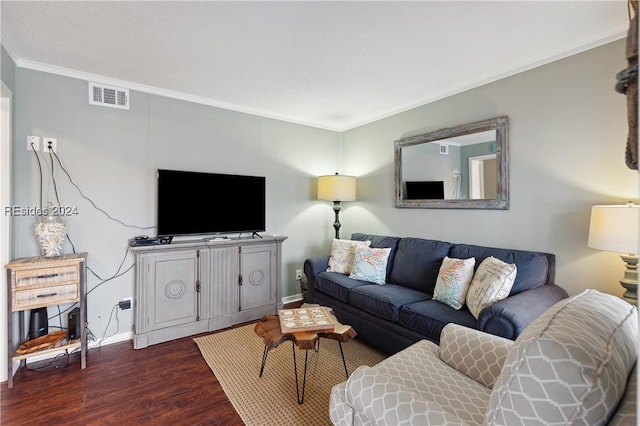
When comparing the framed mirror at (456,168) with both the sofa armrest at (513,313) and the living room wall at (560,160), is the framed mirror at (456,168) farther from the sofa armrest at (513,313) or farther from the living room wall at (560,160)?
the sofa armrest at (513,313)

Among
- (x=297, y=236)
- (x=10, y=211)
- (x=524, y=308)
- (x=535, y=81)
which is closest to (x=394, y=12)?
(x=535, y=81)

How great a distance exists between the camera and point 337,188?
12.3 ft

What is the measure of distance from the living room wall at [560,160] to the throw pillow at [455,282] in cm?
52

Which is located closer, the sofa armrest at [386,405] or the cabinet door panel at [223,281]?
A: the sofa armrest at [386,405]

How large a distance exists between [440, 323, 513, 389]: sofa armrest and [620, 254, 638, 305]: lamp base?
98 cm

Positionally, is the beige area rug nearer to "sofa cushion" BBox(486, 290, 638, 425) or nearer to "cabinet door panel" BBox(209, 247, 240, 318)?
"cabinet door panel" BBox(209, 247, 240, 318)

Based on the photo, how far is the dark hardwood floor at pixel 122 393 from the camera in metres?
1.79

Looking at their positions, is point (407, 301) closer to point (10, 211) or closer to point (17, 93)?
point (10, 211)

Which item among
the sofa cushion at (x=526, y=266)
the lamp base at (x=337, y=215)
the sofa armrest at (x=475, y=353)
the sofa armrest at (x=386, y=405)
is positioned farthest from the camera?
the lamp base at (x=337, y=215)

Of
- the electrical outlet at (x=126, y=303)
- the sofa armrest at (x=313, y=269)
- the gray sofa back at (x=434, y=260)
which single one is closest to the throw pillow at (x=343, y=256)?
the sofa armrest at (x=313, y=269)

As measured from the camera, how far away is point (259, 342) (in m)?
2.74

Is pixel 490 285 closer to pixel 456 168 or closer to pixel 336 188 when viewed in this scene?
pixel 456 168

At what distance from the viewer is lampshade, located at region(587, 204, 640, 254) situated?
1.64 metres

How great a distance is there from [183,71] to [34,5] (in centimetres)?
97
